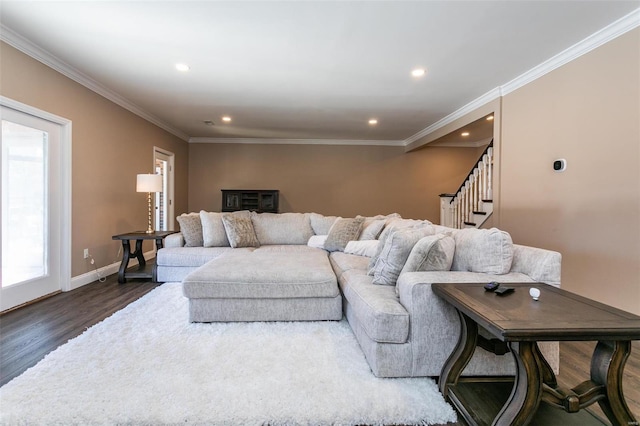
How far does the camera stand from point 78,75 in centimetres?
337

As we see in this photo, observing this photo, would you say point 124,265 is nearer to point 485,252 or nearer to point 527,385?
point 485,252

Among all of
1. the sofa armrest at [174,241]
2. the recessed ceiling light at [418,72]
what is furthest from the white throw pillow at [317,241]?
the recessed ceiling light at [418,72]

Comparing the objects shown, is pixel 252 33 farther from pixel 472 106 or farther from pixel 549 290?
pixel 472 106

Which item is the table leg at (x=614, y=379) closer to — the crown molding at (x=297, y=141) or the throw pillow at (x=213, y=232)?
the throw pillow at (x=213, y=232)

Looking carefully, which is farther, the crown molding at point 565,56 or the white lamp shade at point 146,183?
the white lamp shade at point 146,183

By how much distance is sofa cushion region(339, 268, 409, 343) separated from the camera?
166 centimetres

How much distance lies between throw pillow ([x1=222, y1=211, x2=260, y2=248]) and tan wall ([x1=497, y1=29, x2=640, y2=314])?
3.36 m

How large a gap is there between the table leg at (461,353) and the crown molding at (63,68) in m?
4.12

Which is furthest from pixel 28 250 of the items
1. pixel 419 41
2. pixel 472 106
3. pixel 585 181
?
pixel 472 106

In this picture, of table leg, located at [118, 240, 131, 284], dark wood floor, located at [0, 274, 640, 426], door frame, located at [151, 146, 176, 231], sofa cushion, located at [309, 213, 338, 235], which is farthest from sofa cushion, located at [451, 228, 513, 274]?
door frame, located at [151, 146, 176, 231]

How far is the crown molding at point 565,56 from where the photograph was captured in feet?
7.72

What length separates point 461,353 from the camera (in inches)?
61.2

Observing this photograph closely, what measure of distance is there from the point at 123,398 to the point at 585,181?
3867mm

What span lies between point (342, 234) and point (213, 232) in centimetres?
172
